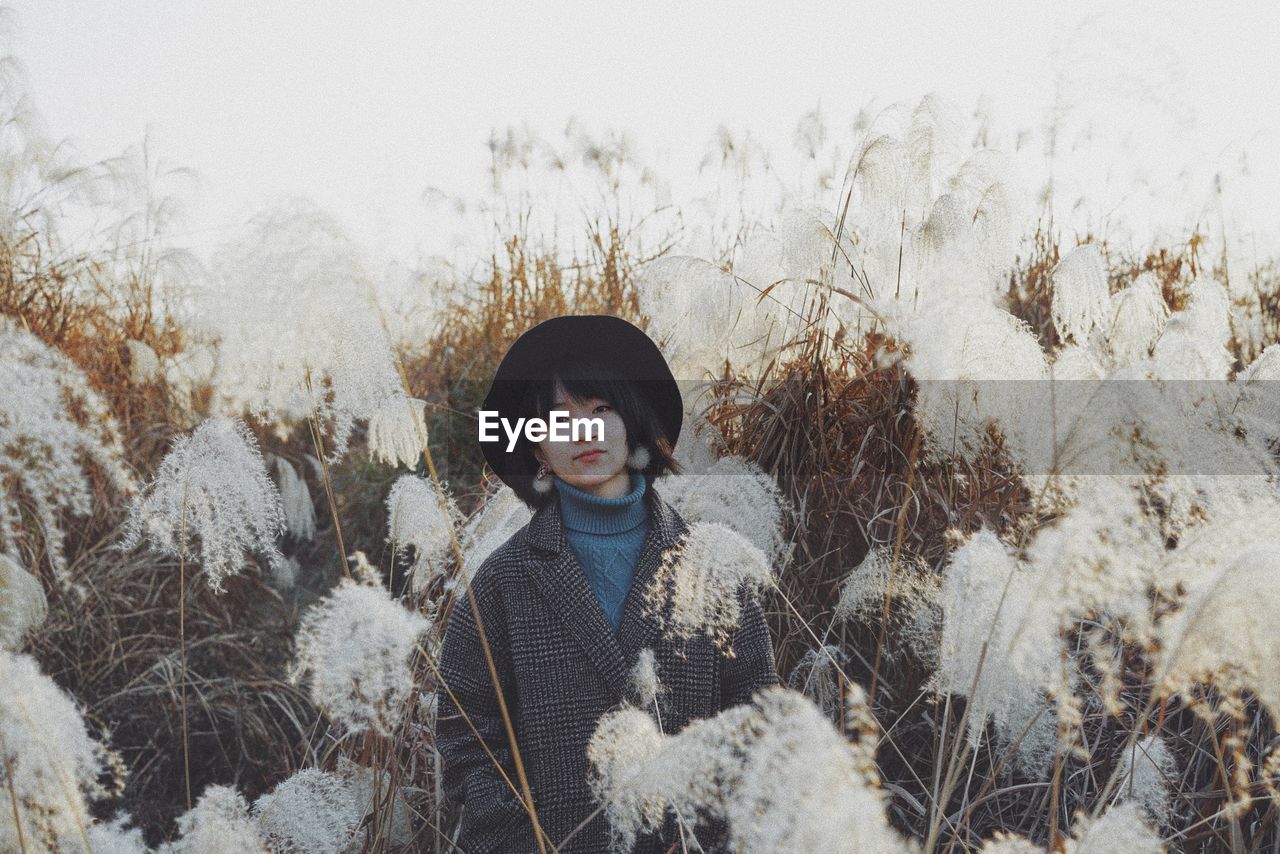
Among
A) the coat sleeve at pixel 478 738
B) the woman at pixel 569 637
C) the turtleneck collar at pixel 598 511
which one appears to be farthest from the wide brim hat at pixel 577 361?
the coat sleeve at pixel 478 738

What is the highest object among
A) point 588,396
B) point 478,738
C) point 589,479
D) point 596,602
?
point 588,396

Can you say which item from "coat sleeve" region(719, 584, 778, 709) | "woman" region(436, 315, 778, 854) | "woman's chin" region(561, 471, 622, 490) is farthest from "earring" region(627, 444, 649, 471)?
"coat sleeve" region(719, 584, 778, 709)

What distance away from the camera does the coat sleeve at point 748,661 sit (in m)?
1.90

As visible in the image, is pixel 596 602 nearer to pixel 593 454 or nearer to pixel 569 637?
pixel 569 637

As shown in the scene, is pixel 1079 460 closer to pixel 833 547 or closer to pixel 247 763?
pixel 833 547

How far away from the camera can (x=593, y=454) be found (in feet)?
6.23

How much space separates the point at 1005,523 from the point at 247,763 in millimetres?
2707

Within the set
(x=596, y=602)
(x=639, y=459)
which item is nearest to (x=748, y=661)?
(x=596, y=602)

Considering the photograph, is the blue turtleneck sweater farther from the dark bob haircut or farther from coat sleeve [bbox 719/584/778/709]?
coat sleeve [bbox 719/584/778/709]

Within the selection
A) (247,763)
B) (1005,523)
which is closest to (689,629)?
(1005,523)

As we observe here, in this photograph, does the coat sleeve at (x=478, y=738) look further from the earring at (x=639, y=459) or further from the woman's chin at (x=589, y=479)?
the earring at (x=639, y=459)

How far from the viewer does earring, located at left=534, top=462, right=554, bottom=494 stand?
6.94ft

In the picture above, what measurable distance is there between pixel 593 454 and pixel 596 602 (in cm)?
29

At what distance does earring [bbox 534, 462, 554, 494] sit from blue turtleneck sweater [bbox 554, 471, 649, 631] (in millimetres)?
168
